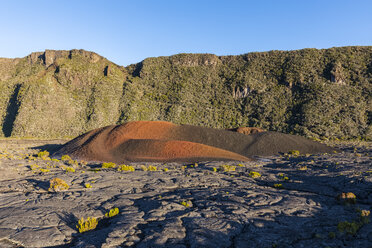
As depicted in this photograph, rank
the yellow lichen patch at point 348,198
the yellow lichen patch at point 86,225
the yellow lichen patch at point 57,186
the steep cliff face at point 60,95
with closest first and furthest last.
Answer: the yellow lichen patch at point 86,225
the yellow lichen patch at point 348,198
the yellow lichen patch at point 57,186
the steep cliff face at point 60,95

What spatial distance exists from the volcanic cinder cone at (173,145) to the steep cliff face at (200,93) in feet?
96.9

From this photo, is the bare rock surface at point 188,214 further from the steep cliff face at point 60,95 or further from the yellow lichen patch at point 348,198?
the steep cliff face at point 60,95

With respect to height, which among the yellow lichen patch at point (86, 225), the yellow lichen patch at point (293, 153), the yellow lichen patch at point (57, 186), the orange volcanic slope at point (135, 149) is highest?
the yellow lichen patch at point (86, 225)

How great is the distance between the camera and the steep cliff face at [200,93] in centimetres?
6025

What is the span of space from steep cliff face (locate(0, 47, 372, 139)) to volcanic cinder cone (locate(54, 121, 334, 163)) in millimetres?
29533

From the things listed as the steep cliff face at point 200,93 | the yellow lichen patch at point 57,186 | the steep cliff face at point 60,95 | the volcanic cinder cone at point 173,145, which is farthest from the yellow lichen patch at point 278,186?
the steep cliff face at point 60,95

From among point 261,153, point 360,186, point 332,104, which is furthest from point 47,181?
point 332,104

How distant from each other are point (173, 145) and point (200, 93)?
53.2 m

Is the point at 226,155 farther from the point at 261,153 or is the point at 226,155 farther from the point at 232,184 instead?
the point at 232,184

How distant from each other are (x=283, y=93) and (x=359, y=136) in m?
24.1

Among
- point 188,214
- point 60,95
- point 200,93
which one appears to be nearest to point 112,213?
point 188,214

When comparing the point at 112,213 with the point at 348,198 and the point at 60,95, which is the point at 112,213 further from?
the point at 60,95

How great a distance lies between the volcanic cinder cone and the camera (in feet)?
78.8

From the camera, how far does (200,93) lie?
251 feet
